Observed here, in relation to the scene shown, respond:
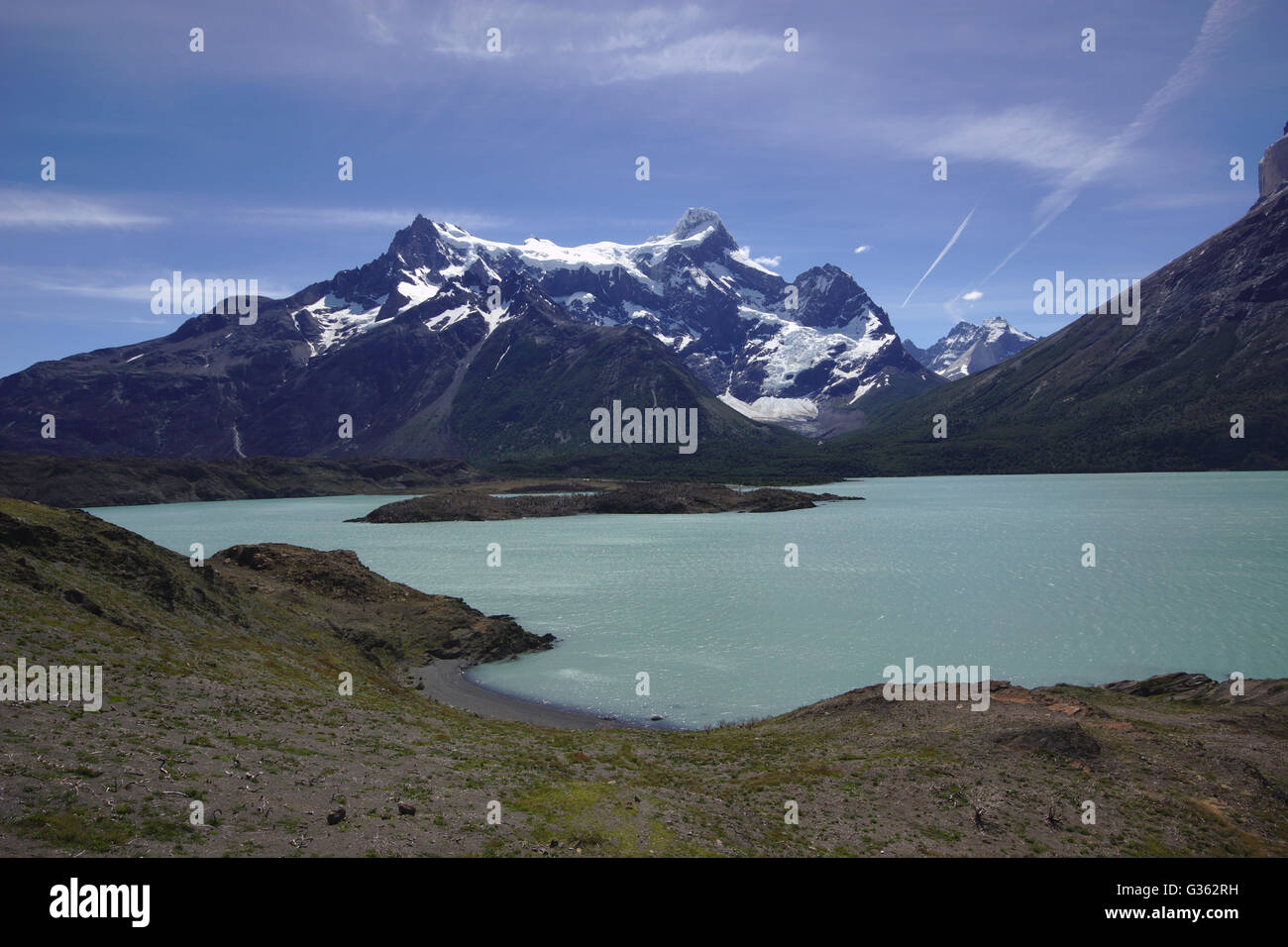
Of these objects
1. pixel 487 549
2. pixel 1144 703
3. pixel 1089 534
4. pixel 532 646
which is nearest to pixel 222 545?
pixel 487 549

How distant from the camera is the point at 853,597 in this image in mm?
71438

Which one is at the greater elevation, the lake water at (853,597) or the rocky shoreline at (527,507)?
the rocky shoreline at (527,507)

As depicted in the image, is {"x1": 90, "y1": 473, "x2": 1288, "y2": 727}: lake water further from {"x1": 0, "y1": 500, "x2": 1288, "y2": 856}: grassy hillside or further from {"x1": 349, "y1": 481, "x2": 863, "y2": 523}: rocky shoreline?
{"x1": 349, "y1": 481, "x2": 863, "y2": 523}: rocky shoreline

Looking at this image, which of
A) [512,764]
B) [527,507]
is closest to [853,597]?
[512,764]

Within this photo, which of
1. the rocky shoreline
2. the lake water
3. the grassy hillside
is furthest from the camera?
the rocky shoreline

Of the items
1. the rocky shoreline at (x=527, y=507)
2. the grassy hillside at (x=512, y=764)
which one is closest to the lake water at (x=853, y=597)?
the grassy hillside at (x=512, y=764)

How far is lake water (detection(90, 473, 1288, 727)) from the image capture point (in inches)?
1844

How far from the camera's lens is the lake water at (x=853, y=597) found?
154 ft

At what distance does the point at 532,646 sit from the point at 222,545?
90.4 meters

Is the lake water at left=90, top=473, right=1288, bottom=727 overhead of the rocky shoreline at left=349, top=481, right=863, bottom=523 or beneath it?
beneath

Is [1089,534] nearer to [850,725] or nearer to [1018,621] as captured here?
[1018,621]

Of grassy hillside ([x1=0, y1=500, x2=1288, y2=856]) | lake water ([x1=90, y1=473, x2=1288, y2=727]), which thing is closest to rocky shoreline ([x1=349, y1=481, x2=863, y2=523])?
lake water ([x1=90, y1=473, x2=1288, y2=727])

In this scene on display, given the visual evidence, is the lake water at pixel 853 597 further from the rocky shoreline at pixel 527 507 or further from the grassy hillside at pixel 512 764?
the rocky shoreline at pixel 527 507

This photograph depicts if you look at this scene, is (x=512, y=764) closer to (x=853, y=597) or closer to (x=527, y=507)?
(x=853, y=597)
